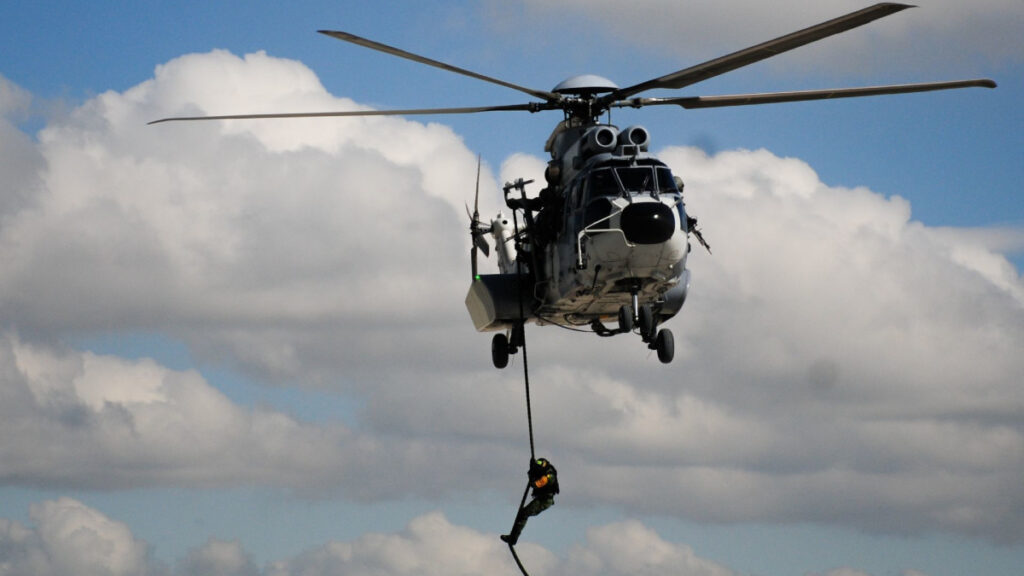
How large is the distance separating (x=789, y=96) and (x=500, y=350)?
12.0 m

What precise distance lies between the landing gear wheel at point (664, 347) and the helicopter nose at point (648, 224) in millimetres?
3634

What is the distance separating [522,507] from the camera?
37.4 m

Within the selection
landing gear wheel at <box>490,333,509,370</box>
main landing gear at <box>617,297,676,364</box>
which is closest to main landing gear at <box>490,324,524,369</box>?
landing gear wheel at <box>490,333,509,370</box>

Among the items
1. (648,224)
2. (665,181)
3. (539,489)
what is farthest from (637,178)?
(539,489)

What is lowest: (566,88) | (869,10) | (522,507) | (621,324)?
(522,507)

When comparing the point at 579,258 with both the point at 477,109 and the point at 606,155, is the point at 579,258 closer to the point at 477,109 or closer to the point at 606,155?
the point at 606,155

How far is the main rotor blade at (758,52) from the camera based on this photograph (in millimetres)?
31047

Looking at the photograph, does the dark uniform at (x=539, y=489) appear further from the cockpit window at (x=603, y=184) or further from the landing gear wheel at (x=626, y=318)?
the cockpit window at (x=603, y=184)

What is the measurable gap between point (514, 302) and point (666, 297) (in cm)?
452

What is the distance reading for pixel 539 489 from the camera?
37.2 meters

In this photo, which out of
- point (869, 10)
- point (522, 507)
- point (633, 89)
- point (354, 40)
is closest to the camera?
point (869, 10)

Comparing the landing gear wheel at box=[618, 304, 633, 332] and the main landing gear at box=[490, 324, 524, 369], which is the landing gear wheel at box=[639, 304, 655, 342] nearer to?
the landing gear wheel at box=[618, 304, 633, 332]

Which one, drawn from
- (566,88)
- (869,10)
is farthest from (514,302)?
(869,10)

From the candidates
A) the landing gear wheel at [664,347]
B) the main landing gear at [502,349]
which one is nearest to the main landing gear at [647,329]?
the landing gear wheel at [664,347]
